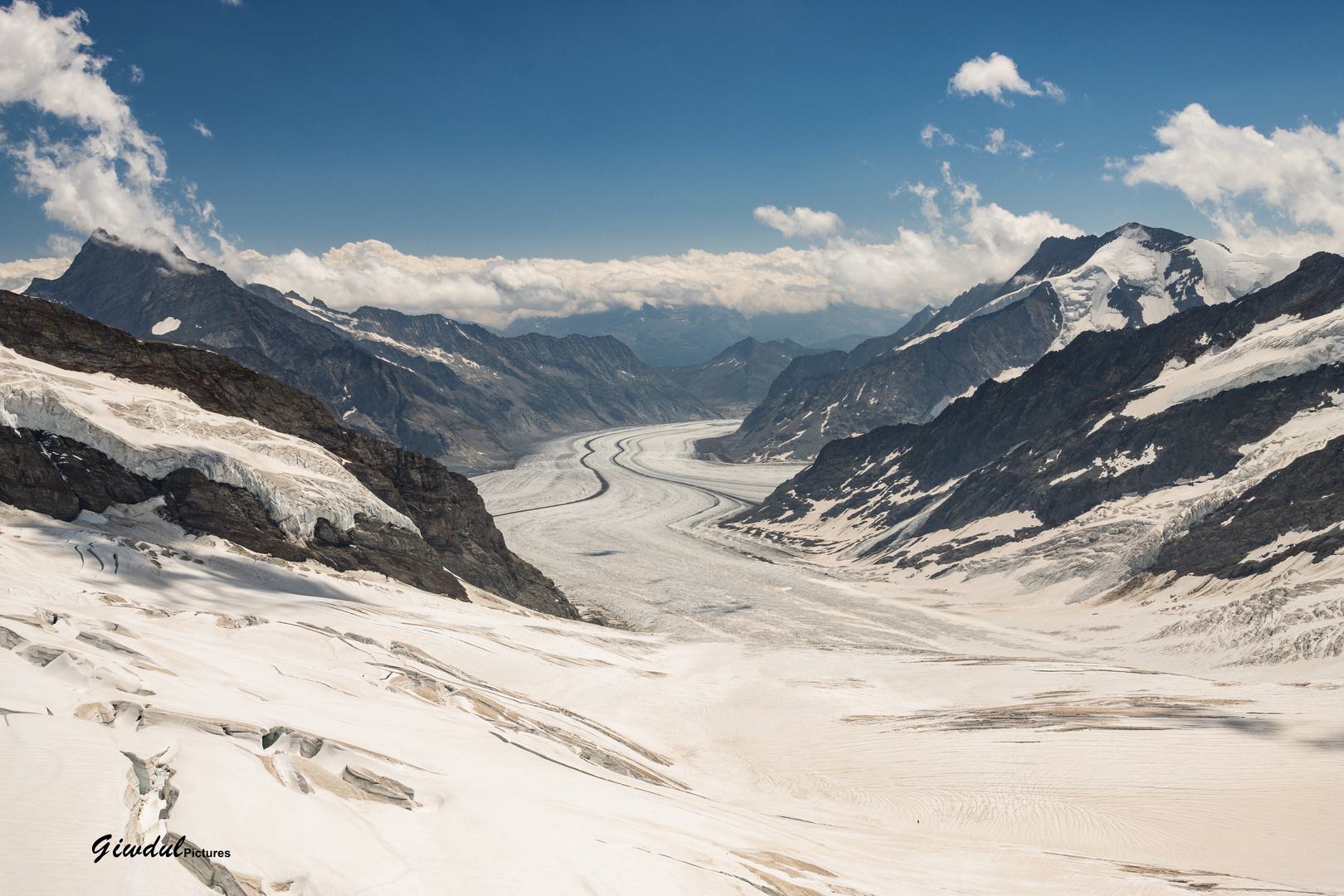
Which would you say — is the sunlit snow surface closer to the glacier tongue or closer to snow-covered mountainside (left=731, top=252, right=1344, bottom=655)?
the glacier tongue

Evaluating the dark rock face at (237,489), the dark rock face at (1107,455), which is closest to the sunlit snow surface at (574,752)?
the dark rock face at (237,489)

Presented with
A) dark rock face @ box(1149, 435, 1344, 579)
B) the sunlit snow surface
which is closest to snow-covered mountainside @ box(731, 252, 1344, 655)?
dark rock face @ box(1149, 435, 1344, 579)

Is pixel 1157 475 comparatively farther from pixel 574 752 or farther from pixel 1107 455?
pixel 574 752

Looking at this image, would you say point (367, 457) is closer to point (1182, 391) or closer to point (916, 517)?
point (916, 517)

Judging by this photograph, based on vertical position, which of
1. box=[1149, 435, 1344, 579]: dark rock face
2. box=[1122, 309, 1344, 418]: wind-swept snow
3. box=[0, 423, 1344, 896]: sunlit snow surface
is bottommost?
box=[0, 423, 1344, 896]: sunlit snow surface

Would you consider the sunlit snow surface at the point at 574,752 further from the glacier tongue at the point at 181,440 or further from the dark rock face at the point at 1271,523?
the dark rock face at the point at 1271,523

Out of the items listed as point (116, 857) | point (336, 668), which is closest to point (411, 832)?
point (116, 857)
